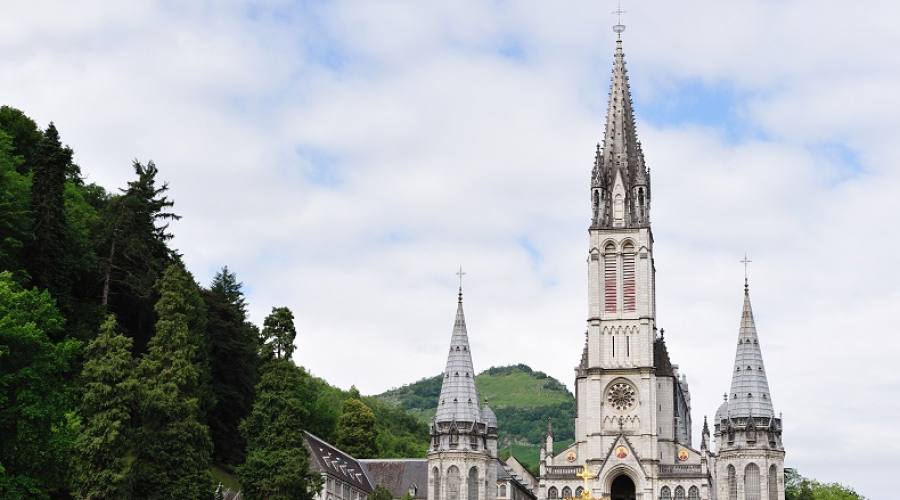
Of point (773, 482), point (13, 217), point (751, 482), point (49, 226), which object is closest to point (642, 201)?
point (751, 482)

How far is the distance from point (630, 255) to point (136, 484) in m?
46.3

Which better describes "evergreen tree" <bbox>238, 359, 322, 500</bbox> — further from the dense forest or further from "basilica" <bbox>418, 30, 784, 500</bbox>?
"basilica" <bbox>418, 30, 784, 500</bbox>

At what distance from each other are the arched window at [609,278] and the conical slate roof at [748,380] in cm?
1062

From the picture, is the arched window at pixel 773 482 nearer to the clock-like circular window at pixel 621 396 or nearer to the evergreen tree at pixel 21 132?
the clock-like circular window at pixel 621 396

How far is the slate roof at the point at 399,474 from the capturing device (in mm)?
108812

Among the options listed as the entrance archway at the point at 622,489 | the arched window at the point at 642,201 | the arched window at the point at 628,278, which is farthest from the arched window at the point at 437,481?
the arched window at the point at 642,201

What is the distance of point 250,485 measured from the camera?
6538 centimetres

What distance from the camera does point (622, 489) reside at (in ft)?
304

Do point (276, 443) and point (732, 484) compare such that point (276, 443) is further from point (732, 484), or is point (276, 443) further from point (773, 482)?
point (773, 482)

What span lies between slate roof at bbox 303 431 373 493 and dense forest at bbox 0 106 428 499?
7486mm

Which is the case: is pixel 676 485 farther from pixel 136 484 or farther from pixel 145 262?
pixel 136 484

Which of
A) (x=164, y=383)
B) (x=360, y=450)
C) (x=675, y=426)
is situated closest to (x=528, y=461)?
(x=360, y=450)

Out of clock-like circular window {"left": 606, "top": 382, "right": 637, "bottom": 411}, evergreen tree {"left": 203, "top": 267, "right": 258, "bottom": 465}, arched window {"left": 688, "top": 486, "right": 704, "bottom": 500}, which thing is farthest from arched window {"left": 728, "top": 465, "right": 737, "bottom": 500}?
evergreen tree {"left": 203, "top": 267, "right": 258, "bottom": 465}

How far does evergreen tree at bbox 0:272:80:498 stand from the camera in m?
49.7
